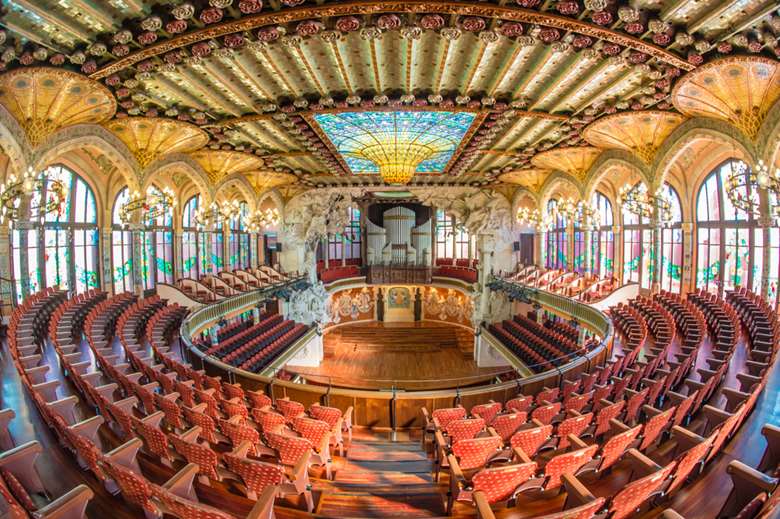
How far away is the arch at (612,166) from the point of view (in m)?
14.1

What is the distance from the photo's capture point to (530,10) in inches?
227

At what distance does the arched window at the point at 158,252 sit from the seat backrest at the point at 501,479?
22.0 metres

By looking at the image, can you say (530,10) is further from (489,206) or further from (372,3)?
(489,206)

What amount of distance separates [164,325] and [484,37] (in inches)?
467

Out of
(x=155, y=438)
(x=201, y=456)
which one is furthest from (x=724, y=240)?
(x=155, y=438)

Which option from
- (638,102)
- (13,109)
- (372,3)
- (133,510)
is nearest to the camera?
(133,510)

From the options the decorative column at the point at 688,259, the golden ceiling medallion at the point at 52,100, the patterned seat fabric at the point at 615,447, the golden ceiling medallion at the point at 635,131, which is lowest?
the patterned seat fabric at the point at 615,447

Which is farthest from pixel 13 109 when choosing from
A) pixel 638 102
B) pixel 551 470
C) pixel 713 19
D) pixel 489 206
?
pixel 489 206

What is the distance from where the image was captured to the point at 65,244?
54.5 ft

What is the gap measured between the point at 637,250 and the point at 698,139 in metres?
10.7

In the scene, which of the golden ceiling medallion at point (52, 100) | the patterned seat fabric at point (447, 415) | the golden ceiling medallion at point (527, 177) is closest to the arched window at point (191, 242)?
the golden ceiling medallion at point (52, 100)

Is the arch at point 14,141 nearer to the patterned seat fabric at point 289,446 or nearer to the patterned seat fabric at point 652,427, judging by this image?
the patterned seat fabric at point 289,446

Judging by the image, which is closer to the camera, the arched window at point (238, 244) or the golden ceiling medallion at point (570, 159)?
the golden ceiling medallion at point (570, 159)

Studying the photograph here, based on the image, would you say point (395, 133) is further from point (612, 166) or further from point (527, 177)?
point (527, 177)
